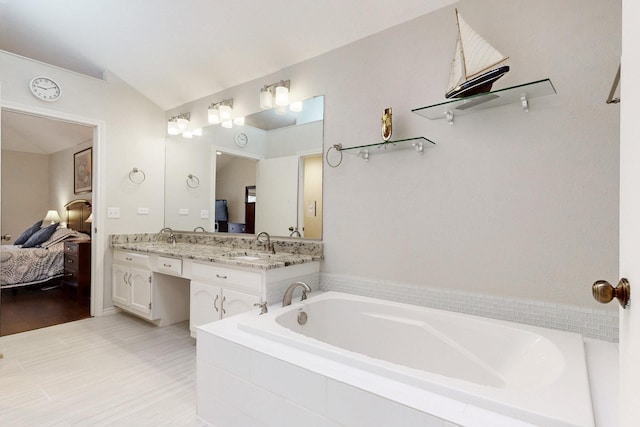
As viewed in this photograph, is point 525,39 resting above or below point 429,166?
above

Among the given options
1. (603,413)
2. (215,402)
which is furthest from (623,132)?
(215,402)

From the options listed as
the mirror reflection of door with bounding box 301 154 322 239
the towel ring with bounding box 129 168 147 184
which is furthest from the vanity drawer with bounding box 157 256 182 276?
the towel ring with bounding box 129 168 147 184

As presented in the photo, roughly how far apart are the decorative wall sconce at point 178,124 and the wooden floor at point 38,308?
2.20 meters

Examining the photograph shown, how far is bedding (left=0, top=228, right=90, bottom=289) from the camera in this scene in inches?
159

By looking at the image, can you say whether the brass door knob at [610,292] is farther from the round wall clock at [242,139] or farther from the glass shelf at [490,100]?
the round wall clock at [242,139]

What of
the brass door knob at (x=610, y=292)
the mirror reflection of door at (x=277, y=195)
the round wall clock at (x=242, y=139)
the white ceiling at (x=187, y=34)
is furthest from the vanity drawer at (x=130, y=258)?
the brass door knob at (x=610, y=292)

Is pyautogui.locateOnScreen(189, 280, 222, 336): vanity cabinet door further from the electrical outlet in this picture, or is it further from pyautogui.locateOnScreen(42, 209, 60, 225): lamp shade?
pyautogui.locateOnScreen(42, 209, 60, 225): lamp shade

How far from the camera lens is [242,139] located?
3.13 meters

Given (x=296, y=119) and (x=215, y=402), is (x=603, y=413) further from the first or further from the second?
(x=296, y=119)

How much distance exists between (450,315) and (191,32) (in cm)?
293

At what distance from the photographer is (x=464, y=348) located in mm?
1688

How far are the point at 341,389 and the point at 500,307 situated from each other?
3.65 feet

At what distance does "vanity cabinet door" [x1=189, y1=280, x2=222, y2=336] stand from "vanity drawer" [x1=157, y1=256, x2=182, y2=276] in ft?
0.76

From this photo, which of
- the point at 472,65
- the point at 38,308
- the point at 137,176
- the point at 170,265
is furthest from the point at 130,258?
the point at 472,65
